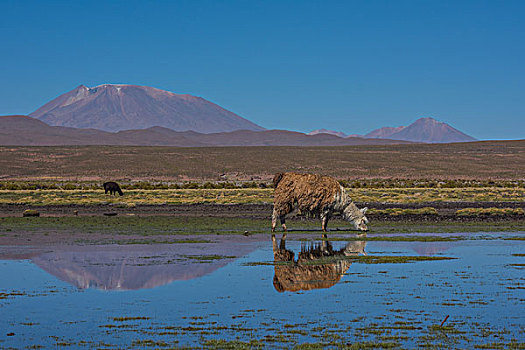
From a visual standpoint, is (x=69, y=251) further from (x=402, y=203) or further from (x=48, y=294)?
(x=402, y=203)

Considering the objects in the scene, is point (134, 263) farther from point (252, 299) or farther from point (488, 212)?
point (488, 212)

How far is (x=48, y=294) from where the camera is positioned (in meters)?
13.4

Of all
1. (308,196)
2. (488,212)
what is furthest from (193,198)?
(308,196)

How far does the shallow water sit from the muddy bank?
1322 centimetres

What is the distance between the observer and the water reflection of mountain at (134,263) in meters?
15.0

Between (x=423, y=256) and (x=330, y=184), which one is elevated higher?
(x=330, y=184)

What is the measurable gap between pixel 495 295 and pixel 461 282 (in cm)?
152

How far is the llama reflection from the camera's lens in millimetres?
14250

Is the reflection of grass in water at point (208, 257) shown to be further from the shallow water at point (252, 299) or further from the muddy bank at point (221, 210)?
the muddy bank at point (221, 210)

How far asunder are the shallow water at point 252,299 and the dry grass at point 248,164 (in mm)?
70959

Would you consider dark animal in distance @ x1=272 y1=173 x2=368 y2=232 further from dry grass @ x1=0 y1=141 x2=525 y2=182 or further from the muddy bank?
dry grass @ x1=0 y1=141 x2=525 y2=182

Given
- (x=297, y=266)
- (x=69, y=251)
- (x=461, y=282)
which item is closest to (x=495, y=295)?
(x=461, y=282)

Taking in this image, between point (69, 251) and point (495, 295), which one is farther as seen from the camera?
point (69, 251)

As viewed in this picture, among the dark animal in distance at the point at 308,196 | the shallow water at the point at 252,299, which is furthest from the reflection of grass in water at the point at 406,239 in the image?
the shallow water at the point at 252,299
